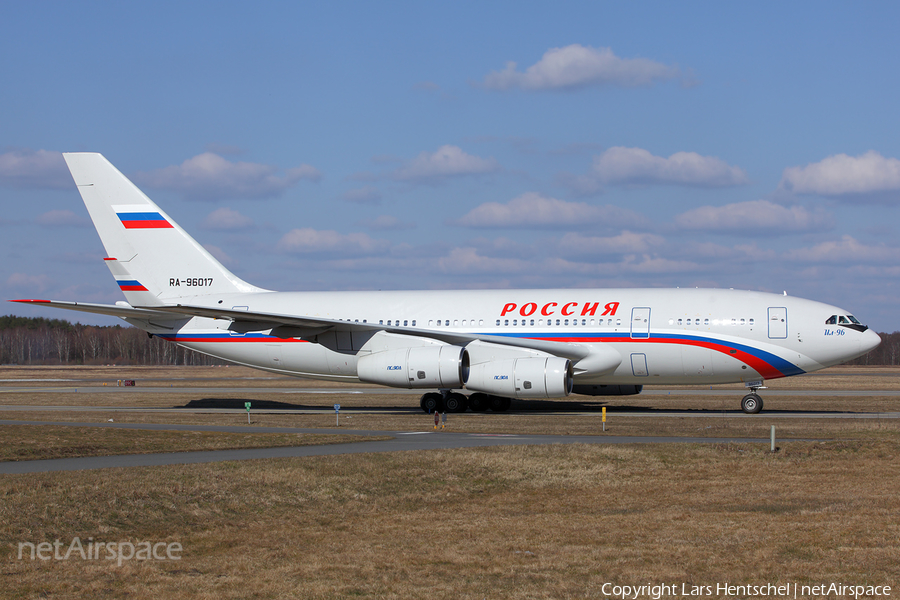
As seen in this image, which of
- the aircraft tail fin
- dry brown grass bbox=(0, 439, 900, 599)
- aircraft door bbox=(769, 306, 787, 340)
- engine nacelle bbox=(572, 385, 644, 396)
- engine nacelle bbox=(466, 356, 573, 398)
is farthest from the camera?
the aircraft tail fin

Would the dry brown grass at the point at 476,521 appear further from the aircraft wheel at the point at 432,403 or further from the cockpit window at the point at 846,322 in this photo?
the aircraft wheel at the point at 432,403

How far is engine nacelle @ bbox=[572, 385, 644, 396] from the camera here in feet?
119

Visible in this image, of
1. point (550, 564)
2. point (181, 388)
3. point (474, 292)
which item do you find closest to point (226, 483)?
point (550, 564)

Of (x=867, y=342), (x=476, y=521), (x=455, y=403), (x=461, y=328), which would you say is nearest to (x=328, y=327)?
(x=461, y=328)

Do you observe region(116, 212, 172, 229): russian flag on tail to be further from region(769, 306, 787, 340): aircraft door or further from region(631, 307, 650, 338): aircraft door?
region(769, 306, 787, 340): aircraft door

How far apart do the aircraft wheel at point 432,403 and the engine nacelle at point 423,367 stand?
1948 millimetres

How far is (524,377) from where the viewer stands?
102ft

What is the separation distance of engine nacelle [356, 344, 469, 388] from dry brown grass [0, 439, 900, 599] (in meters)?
A: 12.0

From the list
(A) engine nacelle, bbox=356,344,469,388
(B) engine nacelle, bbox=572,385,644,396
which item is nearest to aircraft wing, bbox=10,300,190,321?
(A) engine nacelle, bbox=356,344,469,388

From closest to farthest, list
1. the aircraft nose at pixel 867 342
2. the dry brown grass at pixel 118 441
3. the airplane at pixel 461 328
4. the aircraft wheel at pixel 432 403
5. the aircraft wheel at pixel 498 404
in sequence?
the dry brown grass at pixel 118 441 → the aircraft nose at pixel 867 342 → the airplane at pixel 461 328 → the aircraft wheel at pixel 432 403 → the aircraft wheel at pixel 498 404

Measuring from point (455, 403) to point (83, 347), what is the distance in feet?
479

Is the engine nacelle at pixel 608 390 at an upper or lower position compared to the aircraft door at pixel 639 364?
lower

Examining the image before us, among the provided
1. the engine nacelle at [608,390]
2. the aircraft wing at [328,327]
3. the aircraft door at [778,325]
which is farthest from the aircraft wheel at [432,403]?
the aircraft door at [778,325]

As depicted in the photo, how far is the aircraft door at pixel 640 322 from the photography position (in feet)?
106
